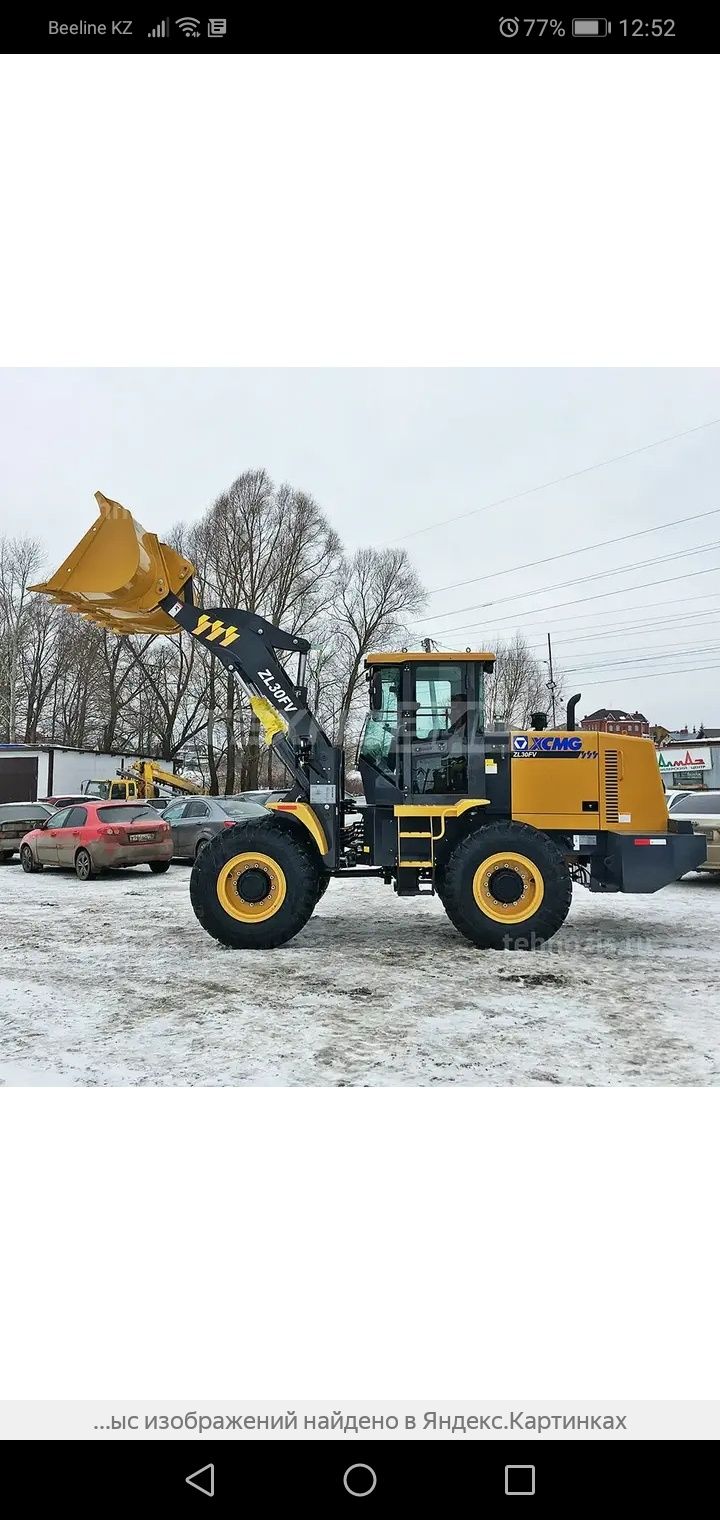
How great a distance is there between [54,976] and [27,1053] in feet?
7.30

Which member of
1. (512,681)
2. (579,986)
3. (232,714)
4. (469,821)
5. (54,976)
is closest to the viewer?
(579,986)

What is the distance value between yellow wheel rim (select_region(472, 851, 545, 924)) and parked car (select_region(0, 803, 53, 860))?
1298cm

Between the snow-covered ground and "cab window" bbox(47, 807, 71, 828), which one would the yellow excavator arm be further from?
the snow-covered ground

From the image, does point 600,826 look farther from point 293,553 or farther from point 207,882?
point 293,553

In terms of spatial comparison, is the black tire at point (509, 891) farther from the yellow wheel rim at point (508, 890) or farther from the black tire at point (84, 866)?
the black tire at point (84, 866)

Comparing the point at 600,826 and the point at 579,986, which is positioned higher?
the point at 600,826

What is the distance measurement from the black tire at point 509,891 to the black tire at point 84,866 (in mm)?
8633

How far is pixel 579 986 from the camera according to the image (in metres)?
6.45

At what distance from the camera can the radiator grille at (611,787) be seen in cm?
846

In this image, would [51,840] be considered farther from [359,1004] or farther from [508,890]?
[359,1004]

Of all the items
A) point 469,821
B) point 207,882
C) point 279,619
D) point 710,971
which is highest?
point 279,619

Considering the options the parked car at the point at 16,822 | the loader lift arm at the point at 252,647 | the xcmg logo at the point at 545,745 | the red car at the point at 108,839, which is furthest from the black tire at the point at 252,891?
the parked car at the point at 16,822
